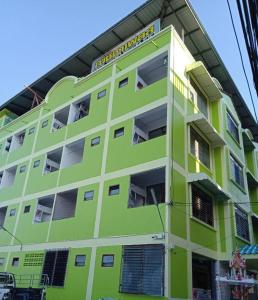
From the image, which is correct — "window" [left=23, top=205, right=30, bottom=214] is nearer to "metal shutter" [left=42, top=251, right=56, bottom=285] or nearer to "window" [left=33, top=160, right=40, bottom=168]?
"window" [left=33, top=160, right=40, bottom=168]

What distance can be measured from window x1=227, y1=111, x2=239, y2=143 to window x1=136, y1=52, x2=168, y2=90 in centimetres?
632

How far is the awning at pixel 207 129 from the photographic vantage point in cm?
1898

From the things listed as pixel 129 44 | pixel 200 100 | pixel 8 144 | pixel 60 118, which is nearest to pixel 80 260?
pixel 200 100

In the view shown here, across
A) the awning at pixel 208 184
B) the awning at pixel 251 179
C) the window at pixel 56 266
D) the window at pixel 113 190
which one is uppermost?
the awning at pixel 251 179

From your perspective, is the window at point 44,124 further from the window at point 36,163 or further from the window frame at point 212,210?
the window frame at point 212,210

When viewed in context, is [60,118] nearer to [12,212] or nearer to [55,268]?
[12,212]

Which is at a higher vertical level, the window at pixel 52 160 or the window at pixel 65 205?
the window at pixel 52 160

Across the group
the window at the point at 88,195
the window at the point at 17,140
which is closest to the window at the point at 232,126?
the window at the point at 88,195

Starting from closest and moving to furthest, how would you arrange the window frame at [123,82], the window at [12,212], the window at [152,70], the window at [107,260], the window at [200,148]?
the window at [107,260]
the window at [200,148]
the window at [152,70]
the window frame at [123,82]
the window at [12,212]

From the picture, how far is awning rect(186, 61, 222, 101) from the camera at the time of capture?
21.3 metres

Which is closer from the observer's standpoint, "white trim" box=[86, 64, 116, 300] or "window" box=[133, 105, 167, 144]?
"white trim" box=[86, 64, 116, 300]

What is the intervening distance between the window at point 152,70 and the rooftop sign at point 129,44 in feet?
7.06

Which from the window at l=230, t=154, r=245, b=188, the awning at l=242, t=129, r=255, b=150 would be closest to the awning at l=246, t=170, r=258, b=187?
the window at l=230, t=154, r=245, b=188

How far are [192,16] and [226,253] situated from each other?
1565 centimetres
